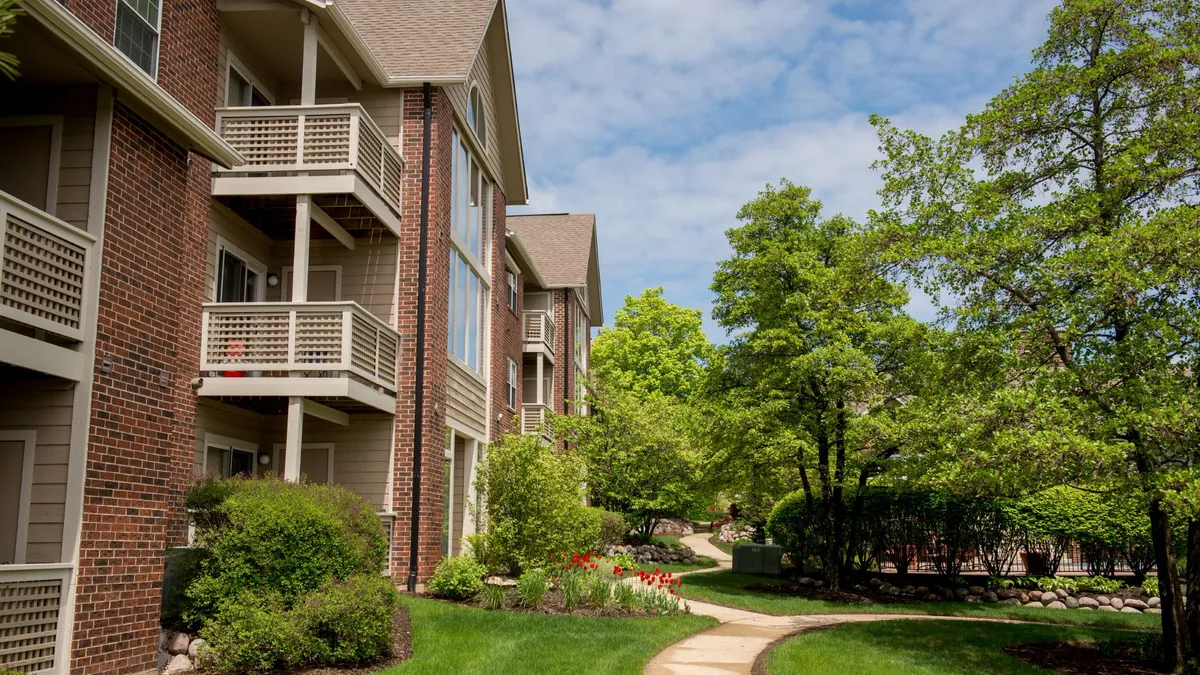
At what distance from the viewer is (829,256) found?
21906 millimetres

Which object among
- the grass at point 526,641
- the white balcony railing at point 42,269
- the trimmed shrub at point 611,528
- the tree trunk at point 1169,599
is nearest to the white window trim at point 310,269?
the grass at point 526,641

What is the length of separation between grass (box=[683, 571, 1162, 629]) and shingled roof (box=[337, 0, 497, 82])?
37.8 feet

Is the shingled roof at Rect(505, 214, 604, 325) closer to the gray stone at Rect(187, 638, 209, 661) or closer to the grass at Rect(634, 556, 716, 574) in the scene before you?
the grass at Rect(634, 556, 716, 574)


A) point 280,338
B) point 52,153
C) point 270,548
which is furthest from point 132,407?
point 280,338

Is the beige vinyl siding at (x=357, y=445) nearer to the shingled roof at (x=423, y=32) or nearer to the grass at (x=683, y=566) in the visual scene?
the shingled roof at (x=423, y=32)

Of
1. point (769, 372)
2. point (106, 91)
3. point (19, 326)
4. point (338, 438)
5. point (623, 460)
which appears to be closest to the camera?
point (19, 326)

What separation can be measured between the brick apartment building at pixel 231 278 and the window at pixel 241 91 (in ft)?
0.28

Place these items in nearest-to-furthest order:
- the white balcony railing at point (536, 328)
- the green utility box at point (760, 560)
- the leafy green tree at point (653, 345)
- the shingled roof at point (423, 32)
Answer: the shingled roof at point (423, 32) < the green utility box at point (760, 560) < the white balcony railing at point (536, 328) < the leafy green tree at point (653, 345)

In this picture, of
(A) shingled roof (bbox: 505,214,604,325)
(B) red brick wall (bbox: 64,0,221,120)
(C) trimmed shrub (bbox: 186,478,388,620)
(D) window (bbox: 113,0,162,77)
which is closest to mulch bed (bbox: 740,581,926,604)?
(C) trimmed shrub (bbox: 186,478,388,620)

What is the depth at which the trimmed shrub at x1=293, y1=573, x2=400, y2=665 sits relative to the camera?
9.70 m

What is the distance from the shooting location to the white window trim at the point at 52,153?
8.90 m

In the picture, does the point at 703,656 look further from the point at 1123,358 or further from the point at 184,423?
the point at 184,423

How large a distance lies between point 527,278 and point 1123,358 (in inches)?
919

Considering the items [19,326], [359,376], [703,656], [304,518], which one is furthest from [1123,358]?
[19,326]
